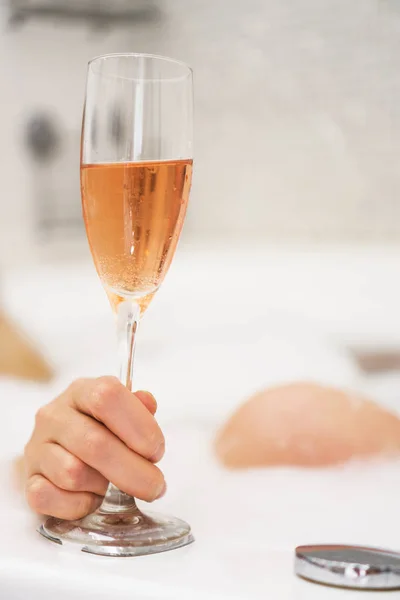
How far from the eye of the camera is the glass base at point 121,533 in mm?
518

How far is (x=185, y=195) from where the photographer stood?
0.60 metres

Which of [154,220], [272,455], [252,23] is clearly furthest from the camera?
[252,23]

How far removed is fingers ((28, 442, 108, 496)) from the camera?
573mm

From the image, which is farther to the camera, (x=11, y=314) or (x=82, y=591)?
(x=11, y=314)

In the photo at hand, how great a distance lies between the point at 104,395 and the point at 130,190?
15 cm

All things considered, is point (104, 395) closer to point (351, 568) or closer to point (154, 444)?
point (154, 444)

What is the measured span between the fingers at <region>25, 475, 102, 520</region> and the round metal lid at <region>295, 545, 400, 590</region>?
189 mm

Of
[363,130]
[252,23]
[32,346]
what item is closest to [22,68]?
[252,23]

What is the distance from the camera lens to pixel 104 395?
0.55 m

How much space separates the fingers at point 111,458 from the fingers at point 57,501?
0.03 meters

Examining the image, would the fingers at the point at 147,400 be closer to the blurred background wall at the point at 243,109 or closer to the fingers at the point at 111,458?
the fingers at the point at 111,458

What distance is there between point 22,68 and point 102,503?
5.25ft

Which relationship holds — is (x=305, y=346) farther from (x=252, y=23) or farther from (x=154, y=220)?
(x=154, y=220)

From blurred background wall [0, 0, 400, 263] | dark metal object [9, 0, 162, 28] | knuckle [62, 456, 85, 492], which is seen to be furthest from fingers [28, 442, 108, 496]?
dark metal object [9, 0, 162, 28]
